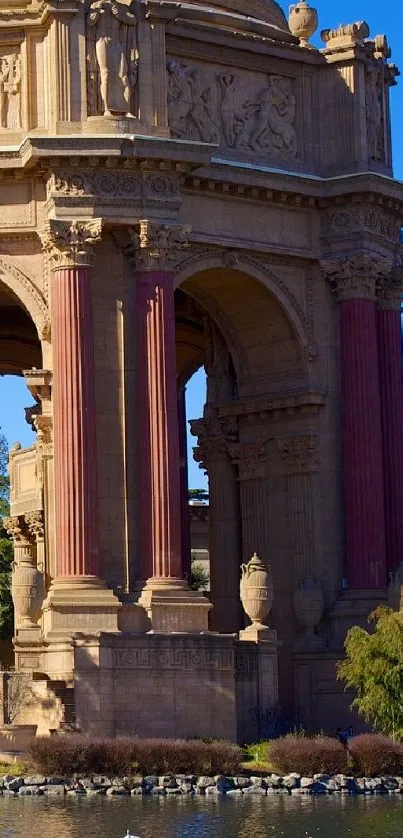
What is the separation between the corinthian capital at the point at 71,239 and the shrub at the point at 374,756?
15974mm

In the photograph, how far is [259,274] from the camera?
73.7m

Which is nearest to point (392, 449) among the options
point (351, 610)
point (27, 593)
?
point (351, 610)

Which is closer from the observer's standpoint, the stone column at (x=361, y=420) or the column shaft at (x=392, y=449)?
the stone column at (x=361, y=420)

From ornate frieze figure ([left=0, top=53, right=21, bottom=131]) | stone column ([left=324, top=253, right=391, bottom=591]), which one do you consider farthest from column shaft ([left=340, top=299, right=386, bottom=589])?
ornate frieze figure ([left=0, top=53, right=21, bottom=131])

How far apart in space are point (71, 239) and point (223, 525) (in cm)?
1355

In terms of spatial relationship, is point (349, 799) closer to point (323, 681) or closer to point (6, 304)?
point (323, 681)

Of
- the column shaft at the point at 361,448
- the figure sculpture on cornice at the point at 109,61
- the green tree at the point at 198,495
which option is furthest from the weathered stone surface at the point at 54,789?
the green tree at the point at 198,495

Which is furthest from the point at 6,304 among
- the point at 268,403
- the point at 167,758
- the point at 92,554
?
the point at 167,758

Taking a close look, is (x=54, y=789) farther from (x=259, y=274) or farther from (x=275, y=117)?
(x=275, y=117)

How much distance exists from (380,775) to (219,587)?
756 inches

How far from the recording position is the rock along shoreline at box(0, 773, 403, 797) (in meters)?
56.8

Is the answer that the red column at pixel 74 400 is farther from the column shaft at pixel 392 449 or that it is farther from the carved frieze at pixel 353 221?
the column shaft at pixel 392 449

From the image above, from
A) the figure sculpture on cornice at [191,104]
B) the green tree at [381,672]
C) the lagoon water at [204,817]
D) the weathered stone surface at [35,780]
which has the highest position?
the figure sculpture on cornice at [191,104]

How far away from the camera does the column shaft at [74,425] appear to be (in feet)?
221
